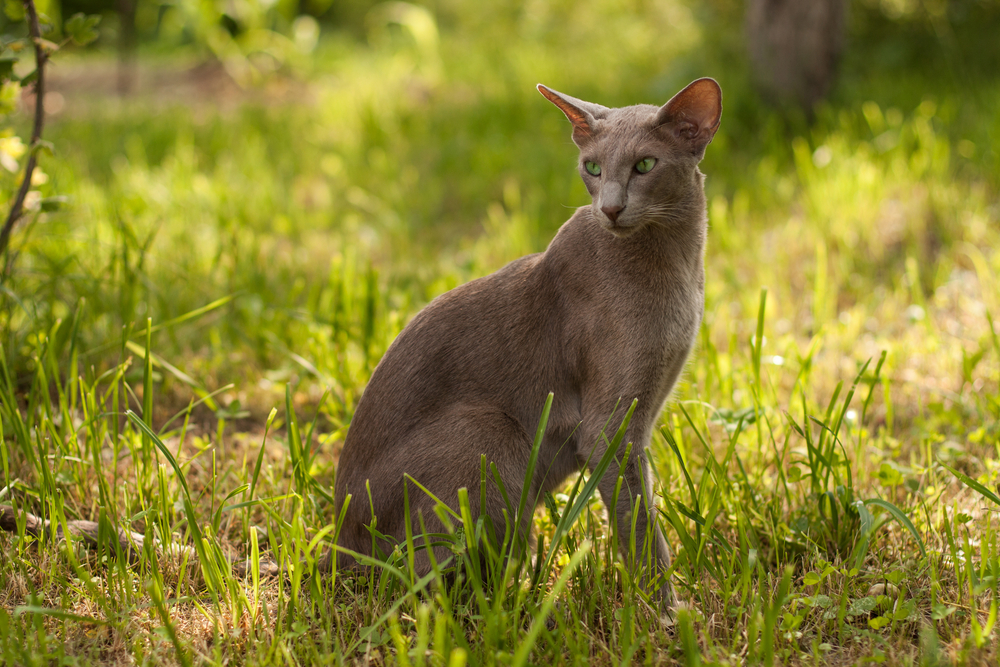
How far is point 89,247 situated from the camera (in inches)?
142

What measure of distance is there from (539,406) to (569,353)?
159 millimetres

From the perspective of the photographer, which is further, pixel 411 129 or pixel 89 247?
pixel 411 129

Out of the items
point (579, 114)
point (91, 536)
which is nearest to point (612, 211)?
point (579, 114)

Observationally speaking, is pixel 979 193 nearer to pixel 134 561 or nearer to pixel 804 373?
pixel 804 373

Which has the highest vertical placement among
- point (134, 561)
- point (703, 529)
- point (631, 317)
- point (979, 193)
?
point (979, 193)

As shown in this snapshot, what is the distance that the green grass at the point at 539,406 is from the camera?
5.61 feet

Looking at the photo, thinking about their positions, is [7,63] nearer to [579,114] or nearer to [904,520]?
[579,114]

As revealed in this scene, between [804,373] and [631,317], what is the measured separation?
2.72 feet

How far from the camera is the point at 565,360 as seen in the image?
2.00 m

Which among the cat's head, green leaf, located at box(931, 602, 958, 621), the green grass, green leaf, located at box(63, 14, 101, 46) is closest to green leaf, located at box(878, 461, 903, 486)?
the green grass

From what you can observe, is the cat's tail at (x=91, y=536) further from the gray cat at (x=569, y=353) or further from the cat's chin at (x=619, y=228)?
the cat's chin at (x=619, y=228)

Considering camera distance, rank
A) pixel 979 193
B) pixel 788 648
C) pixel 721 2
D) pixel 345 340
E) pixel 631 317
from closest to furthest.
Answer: pixel 788 648 → pixel 631 317 → pixel 345 340 → pixel 979 193 → pixel 721 2

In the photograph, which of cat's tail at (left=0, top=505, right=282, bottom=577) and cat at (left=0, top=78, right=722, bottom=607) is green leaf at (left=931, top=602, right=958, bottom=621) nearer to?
cat at (left=0, top=78, right=722, bottom=607)

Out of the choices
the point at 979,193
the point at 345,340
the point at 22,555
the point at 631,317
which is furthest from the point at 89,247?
the point at 979,193
